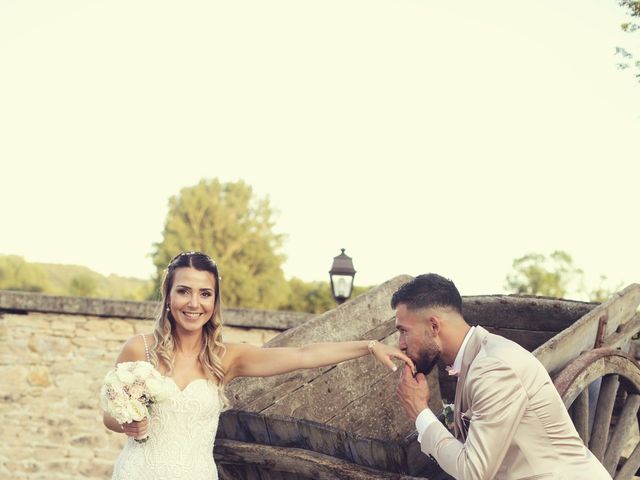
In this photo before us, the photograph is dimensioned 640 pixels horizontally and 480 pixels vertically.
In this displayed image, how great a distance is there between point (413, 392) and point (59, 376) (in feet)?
18.7

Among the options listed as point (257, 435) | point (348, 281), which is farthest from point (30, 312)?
point (257, 435)

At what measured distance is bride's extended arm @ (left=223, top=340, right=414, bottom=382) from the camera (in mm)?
3631

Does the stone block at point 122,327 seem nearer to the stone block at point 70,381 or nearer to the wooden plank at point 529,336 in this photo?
the stone block at point 70,381

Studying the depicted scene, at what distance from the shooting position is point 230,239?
1438 inches

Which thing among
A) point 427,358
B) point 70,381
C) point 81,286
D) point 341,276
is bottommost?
point 70,381

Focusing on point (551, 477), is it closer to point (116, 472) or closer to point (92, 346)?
point (116, 472)

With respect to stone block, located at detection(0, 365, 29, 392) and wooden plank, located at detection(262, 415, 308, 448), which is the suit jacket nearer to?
wooden plank, located at detection(262, 415, 308, 448)

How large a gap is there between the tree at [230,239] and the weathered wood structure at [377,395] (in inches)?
1178

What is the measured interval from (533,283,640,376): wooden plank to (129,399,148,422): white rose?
5.10 ft

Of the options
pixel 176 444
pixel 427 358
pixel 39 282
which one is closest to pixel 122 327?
pixel 176 444

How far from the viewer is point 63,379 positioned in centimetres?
794

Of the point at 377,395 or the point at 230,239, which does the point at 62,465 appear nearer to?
the point at 377,395

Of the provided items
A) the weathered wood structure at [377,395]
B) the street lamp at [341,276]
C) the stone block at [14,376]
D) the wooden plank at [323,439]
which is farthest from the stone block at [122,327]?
the wooden plank at [323,439]

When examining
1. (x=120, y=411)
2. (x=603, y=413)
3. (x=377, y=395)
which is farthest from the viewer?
(x=377, y=395)
